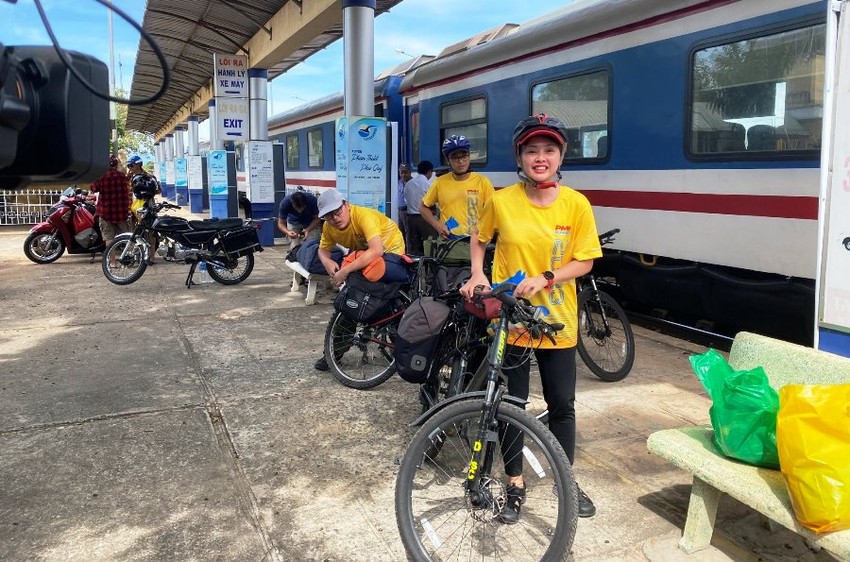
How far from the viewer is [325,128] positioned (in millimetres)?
14469

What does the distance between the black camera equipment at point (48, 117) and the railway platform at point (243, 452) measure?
1.62 meters

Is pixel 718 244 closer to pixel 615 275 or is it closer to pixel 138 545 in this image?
pixel 615 275

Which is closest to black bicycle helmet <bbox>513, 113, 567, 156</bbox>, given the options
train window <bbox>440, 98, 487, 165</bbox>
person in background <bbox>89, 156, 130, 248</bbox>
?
train window <bbox>440, 98, 487, 165</bbox>

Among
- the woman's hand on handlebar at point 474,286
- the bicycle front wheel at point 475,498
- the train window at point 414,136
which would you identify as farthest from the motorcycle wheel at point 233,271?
the woman's hand on handlebar at point 474,286

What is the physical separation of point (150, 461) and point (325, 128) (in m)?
11.6

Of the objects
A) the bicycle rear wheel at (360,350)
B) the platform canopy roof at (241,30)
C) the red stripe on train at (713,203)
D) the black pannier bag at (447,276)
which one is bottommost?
the bicycle rear wheel at (360,350)

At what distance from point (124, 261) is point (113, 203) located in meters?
2.00

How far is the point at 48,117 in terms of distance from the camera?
6.63ft

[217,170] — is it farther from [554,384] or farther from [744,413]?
[744,413]

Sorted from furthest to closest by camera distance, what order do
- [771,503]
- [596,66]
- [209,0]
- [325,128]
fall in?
[325,128], [209,0], [596,66], [771,503]

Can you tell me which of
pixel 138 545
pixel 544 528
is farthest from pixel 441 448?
pixel 138 545

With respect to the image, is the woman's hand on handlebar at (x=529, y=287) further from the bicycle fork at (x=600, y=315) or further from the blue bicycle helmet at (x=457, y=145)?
the blue bicycle helmet at (x=457, y=145)

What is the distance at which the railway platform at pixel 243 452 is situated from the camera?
2891mm

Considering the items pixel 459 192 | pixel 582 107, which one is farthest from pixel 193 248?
pixel 582 107
